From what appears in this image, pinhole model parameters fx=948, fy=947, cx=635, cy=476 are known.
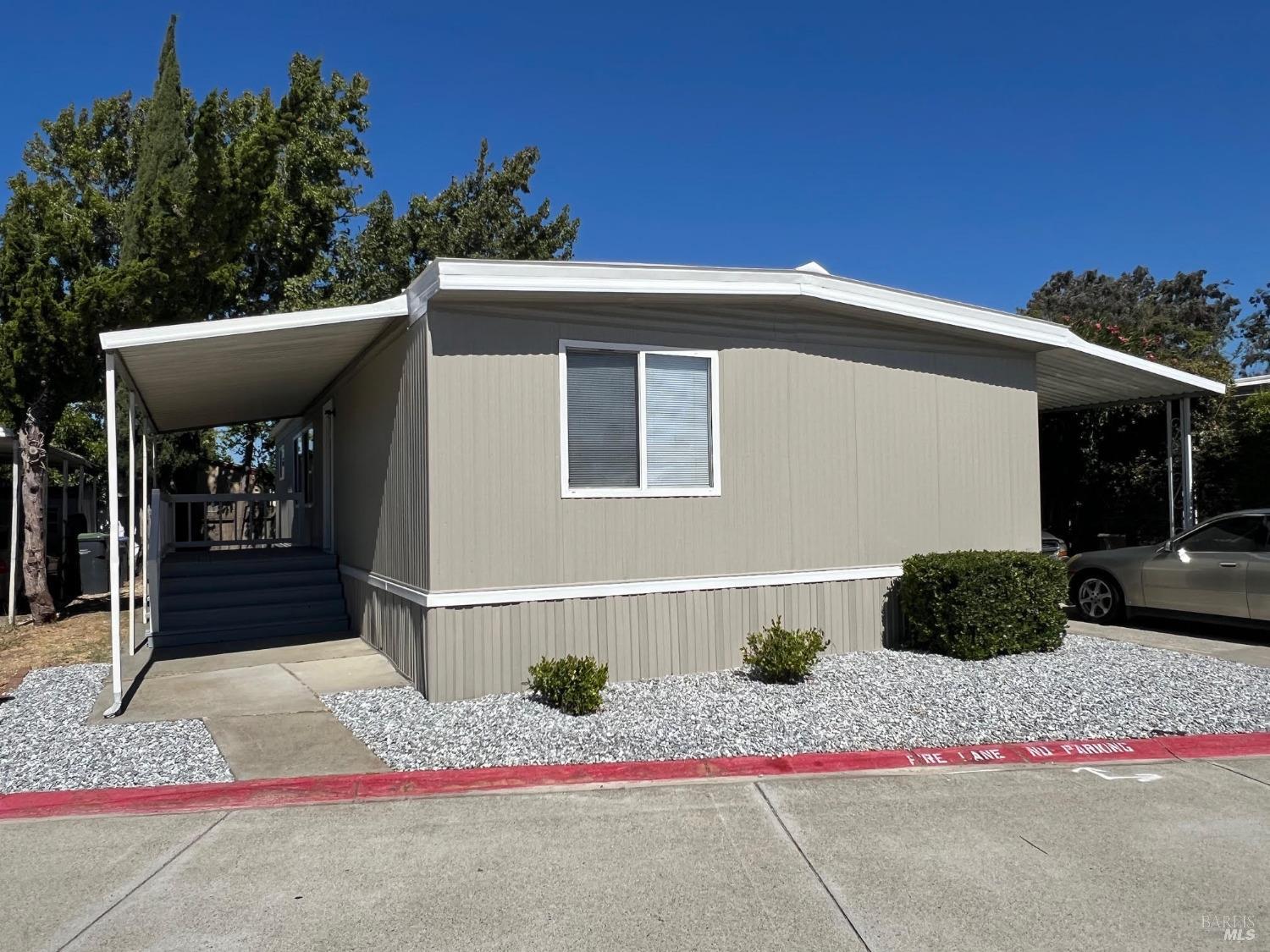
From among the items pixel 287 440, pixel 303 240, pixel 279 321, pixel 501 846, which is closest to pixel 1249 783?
pixel 501 846

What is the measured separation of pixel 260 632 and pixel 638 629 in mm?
4895

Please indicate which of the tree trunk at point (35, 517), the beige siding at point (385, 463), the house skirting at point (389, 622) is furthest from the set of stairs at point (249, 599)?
the tree trunk at point (35, 517)

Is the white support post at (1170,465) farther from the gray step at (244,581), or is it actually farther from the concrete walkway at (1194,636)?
the gray step at (244,581)

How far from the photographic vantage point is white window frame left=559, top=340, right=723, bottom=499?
7699mm

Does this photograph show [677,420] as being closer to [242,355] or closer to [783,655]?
[783,655]

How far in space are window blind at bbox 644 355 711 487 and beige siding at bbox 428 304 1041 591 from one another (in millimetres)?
168

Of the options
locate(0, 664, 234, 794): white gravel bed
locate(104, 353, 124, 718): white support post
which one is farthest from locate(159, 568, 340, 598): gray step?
locate(104, 353, 124, 718): white support post

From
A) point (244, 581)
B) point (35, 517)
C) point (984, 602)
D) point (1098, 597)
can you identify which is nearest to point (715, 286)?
point (984, 602)

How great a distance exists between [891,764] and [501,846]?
8.45ft

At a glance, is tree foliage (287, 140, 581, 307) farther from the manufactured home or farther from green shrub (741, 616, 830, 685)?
green shrub (741, 616, 830, 685)

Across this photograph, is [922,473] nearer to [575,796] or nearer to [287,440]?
[575,796]

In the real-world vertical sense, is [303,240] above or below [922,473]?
above

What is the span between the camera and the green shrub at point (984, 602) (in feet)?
27.7

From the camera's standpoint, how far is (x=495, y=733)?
252 inches
